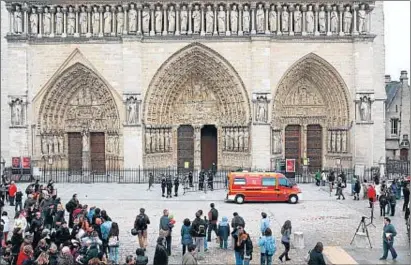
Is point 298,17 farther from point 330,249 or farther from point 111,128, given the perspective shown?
point 330,249

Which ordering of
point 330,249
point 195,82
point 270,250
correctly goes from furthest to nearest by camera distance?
point 195,82, point 330,249, point 270,250

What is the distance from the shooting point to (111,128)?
34.6 meters

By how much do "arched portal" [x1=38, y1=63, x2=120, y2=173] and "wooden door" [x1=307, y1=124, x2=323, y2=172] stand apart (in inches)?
458

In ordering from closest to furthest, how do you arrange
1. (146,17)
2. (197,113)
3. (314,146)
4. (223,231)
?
(223,231) → (146,17) → (197,113) → (314,146)

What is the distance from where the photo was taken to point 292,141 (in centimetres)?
3572

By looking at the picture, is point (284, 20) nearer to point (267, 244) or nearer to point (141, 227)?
point (141, 227)

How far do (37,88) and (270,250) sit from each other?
23554 millimetres

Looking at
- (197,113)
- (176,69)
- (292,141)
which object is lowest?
(292,141)

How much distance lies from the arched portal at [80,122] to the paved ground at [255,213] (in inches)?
173

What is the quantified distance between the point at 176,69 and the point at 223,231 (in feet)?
62.6

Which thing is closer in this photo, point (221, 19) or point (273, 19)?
point (221, 19)

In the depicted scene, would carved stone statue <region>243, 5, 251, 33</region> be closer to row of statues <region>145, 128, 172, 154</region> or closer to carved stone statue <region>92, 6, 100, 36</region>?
row of statues <region>145, 128, 172, 154</region>

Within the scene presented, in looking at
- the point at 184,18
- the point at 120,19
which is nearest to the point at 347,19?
the point at 184,18

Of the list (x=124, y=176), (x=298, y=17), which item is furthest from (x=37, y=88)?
(x=298, y=17)
